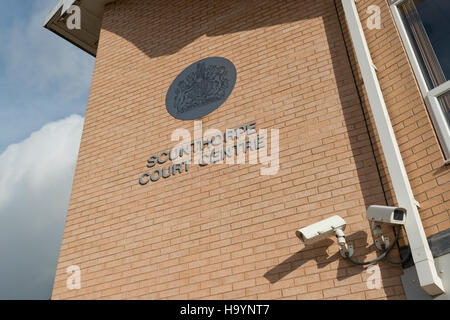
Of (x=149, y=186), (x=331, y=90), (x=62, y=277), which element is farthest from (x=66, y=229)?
(x=331, y=90)

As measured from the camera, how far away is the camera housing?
15.4 ft

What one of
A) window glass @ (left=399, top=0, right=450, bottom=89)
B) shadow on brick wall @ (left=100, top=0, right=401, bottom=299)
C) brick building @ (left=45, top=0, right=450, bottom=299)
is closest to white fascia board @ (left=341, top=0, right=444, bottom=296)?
brick building @ (left=45, top=0, right=450, bottom=299)

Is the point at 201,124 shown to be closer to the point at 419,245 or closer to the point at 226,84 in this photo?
the point at 226,84

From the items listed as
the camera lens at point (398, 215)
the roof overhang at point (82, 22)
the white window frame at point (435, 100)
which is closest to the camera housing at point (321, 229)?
the camera lens at point (398, 215)

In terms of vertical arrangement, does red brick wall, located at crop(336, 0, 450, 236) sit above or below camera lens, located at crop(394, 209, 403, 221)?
above

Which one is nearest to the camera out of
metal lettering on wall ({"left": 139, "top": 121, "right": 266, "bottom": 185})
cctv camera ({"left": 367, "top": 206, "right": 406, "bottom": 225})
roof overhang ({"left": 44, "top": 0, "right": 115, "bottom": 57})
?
cctv camera ({"left": 367, "top": 206, "right": 406, "bottom": 225})

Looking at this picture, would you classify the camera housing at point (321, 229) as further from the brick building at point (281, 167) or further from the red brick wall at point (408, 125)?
the red brick wall at point (408, 125)

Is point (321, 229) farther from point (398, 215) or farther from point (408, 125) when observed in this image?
point (408, 125)

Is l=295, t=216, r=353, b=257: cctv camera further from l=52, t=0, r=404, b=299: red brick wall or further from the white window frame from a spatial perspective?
the white window frame

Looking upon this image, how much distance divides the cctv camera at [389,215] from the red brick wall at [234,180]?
0.34 metres

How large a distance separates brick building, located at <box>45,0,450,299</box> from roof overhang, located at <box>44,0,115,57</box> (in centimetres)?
195

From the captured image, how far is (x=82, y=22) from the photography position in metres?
9.04

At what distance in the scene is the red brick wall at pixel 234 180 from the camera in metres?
5.00

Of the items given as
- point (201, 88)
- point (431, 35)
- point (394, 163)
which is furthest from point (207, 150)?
point (431, 35)
